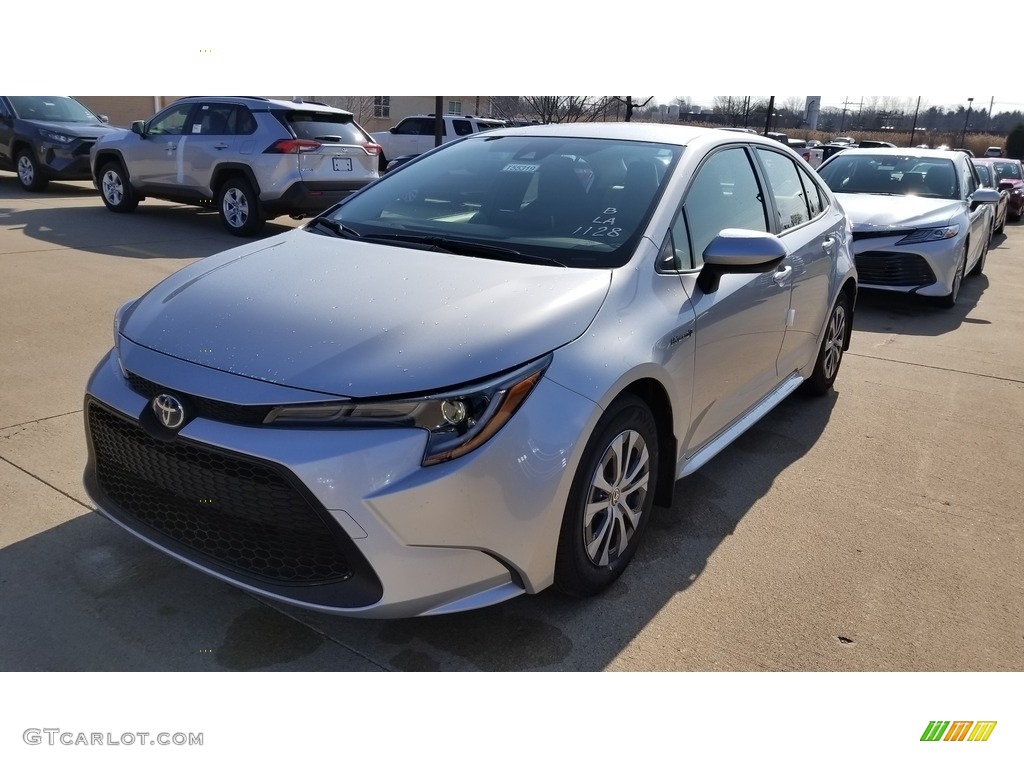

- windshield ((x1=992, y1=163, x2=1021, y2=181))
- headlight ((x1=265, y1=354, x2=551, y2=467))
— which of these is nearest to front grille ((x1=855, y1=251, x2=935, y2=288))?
headlight ((x1=265, y1=354, x2=551, y2=467))

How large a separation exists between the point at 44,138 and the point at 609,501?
13.3 m

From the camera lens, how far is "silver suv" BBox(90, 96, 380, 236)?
9.93 meters

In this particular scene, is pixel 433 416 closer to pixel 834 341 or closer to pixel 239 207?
pixel 834 341

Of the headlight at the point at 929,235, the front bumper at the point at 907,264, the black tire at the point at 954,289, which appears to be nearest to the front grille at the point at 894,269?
the front bumper at the point at 907,264

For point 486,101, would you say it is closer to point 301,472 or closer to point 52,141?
point 52,141

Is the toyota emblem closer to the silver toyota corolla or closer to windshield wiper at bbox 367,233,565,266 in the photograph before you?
the silver toyota corolla

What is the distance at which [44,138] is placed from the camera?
43.0ft

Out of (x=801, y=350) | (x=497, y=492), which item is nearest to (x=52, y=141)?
(x=801, y=350)

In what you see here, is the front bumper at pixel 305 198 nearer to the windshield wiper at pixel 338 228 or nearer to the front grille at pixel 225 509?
the windshield wiper at pixel 338 228

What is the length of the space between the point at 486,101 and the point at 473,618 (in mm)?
44434

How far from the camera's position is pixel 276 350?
8.32 ft

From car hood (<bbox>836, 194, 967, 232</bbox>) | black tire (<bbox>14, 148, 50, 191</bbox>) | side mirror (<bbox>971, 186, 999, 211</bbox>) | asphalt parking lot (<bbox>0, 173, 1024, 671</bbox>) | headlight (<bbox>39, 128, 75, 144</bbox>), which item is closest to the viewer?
asphalt parking lot (<bbox>0, 173, 1024, 671</bbox>)

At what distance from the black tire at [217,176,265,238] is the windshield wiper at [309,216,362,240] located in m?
6.64
